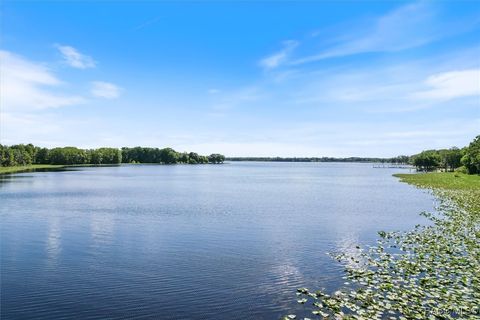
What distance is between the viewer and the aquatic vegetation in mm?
16828

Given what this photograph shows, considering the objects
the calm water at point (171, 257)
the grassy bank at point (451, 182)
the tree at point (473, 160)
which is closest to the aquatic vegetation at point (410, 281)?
the calm water at point (171, 257)

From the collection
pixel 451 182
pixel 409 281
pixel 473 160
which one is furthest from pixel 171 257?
pixel 473 160

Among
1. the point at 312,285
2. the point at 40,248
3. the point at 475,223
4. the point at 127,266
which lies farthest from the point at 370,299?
the point at 475,223

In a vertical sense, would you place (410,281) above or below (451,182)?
below

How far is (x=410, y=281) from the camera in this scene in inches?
816

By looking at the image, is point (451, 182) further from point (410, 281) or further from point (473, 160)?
point (410, 281)

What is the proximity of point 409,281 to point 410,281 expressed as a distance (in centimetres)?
15

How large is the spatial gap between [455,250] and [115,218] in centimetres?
3438

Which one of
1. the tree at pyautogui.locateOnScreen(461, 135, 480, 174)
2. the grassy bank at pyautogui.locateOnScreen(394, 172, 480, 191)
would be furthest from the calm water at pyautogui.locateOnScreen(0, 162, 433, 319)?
the tree at pyautogui.locateOnScreen(461, 135, 480, 174)

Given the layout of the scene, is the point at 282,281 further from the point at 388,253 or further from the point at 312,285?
the point at 388,253

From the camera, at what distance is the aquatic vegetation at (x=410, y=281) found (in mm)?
16828

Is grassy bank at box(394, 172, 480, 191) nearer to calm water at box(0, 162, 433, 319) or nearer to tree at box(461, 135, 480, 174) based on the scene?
tree at box(461, 135, 480, 174)

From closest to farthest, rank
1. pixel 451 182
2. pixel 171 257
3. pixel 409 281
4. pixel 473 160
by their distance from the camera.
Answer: pixel 409 281, pixel 171 257, pixel 451 182, pixel 473 160

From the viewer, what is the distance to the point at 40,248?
28.7m
